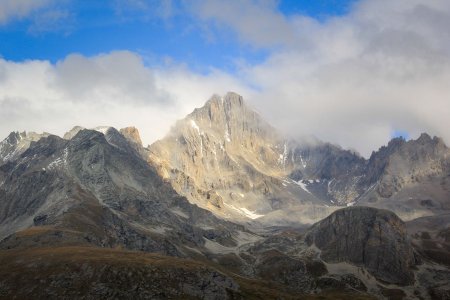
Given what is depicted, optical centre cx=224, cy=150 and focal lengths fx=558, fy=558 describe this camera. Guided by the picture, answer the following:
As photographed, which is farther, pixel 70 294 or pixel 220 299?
pixel 220 299

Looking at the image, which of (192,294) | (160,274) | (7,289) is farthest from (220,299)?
(7,289)

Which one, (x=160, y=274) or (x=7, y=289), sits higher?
(x=160, y=274)

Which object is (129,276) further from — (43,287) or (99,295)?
(43,287)

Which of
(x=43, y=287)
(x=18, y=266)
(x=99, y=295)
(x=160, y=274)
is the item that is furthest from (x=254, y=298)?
(x=18, y=266)

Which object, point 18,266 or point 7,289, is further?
point 18,266

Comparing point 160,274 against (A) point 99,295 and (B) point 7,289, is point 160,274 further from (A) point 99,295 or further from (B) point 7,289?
(B) point 7,289

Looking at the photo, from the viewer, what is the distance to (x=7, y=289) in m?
180

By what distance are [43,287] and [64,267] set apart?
41.6 feet

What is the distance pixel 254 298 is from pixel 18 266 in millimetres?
84393

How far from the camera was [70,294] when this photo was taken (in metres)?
176

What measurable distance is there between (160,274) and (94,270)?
22607 mm

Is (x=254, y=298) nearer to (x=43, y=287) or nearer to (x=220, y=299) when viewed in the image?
(x=220, y=299)

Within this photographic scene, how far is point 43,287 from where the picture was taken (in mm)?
180375

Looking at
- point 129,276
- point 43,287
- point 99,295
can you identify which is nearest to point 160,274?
point 129,276
